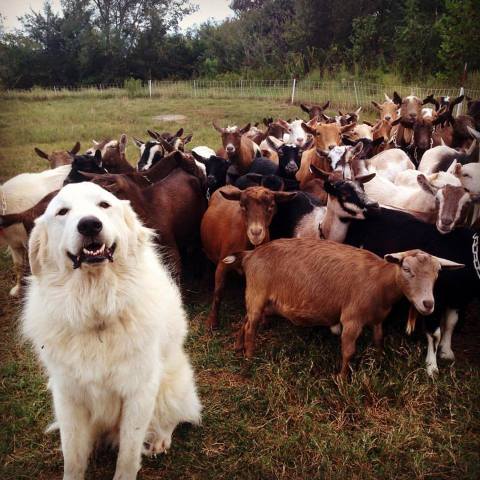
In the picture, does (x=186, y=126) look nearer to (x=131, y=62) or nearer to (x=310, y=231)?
(x=131, y=62)

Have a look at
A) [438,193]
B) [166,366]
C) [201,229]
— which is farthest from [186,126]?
[166,366]

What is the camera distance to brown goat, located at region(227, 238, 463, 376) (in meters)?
3.77

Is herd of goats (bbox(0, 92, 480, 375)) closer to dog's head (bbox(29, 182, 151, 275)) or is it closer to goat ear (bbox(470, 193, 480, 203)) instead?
goat ear (bbox(470, 193, 480, 203))

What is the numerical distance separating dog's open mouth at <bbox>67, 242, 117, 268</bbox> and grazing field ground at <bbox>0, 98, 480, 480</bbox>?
41.8 inches

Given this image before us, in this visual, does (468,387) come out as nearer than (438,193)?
Yes

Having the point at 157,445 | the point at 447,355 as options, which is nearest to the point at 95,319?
the point at 157,445

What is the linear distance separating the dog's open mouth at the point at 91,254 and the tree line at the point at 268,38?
4.03 ft

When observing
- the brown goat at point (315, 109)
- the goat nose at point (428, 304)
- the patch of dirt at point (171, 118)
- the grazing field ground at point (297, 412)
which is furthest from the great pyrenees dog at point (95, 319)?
the patch of dirt at point (171, 118)

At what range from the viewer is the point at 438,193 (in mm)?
4871

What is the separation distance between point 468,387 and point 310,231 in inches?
88.4

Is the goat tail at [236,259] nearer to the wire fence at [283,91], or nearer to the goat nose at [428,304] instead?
the goat nose at [428,304]

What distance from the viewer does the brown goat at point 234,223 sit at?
15.9 ft

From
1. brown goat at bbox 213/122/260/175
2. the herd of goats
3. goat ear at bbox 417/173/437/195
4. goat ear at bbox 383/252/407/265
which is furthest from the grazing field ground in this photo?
brown goat at bbox 213/122/260/175

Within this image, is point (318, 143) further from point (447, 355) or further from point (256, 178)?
point (447, 355)
